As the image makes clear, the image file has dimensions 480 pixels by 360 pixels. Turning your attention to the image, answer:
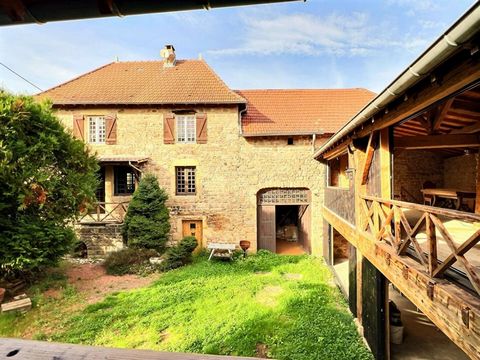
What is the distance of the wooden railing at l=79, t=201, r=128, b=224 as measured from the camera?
11.6 metres

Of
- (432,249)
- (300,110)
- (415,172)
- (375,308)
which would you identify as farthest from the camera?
(300,110)

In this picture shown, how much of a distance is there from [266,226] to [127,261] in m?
6.43

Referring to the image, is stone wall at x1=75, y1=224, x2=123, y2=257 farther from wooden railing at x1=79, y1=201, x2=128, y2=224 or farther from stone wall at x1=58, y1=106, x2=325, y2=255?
stone wall at x1=58, y1=106, x2=325, y2=255

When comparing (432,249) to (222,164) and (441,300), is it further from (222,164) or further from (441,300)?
(222,164)

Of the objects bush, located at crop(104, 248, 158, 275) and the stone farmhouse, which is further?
the stone farmhouse

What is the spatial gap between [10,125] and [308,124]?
38.1ft

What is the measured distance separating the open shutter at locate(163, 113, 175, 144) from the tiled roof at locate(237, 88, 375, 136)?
3480mm

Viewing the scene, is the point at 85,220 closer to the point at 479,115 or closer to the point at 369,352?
the point at 369,352

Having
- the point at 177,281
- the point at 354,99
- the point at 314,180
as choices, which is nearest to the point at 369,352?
the point at 177,281

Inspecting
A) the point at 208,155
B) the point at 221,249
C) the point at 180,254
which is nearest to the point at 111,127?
the point at 208,155

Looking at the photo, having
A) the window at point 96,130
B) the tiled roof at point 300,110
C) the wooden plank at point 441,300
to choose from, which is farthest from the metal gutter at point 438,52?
the window at point 96,130

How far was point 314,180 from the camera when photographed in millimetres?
12250

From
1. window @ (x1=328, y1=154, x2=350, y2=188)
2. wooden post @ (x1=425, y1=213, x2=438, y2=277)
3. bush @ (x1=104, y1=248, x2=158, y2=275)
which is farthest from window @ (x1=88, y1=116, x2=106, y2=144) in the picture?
wooden post @ (x1=425, y1=213, x2=438, y2=277)

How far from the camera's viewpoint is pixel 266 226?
12.5 m
